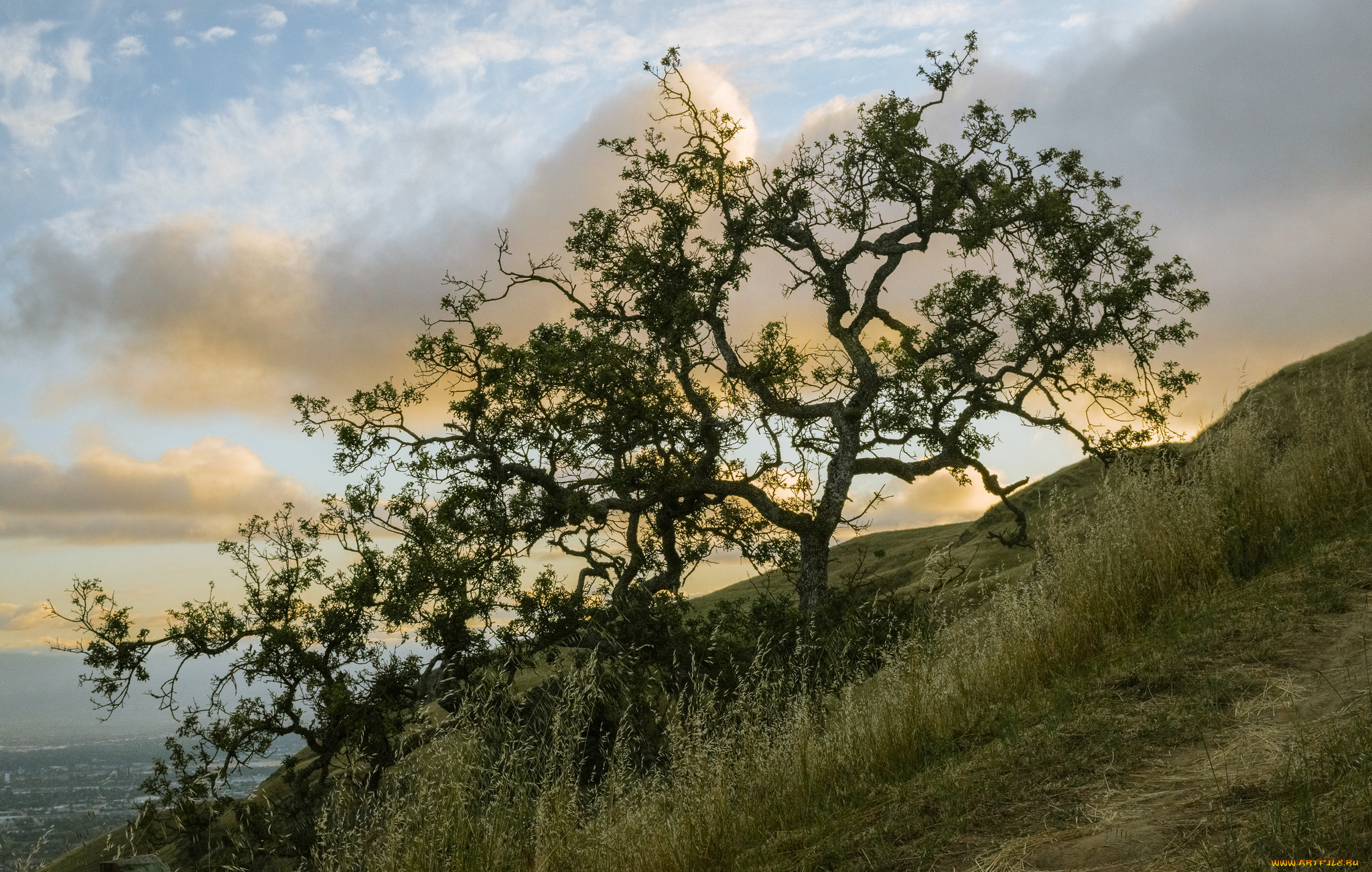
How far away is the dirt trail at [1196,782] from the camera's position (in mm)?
4453

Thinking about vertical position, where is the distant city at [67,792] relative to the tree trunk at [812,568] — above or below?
below

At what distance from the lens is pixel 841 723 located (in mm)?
7504

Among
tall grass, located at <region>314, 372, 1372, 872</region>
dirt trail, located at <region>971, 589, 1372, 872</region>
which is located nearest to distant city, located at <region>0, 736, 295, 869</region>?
tall grass, located at <region>314, 372, 1372, 872</region>

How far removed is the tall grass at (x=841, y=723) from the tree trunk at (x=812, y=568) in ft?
24.2

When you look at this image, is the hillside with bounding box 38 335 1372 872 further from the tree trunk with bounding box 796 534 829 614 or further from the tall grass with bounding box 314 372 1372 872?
the tree trunk with bounding box 796 534 829 614

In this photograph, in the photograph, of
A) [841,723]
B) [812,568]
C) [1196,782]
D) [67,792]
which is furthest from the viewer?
[67,792]

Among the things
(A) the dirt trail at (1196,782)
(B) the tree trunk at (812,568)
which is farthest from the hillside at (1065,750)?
(B) the tree trunk at (812,568)

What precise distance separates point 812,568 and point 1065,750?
39.0 ft

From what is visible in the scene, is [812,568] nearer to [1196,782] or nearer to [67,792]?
[1196,782]

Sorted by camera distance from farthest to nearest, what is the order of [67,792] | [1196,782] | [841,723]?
[67,792], [841,723], [1196,782]

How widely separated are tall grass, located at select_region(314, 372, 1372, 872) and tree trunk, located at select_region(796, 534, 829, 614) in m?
7.39

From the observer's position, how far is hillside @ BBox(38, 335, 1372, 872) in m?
4.71

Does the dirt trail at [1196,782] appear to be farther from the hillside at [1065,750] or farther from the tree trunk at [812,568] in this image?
the tree trunk at [812,568]

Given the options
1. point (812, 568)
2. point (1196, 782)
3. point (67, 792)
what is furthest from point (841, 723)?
point (67, 792)
